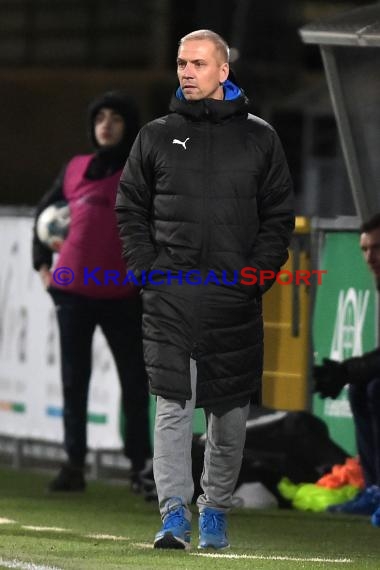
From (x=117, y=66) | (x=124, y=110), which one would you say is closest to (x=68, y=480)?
(x=124, y=110)

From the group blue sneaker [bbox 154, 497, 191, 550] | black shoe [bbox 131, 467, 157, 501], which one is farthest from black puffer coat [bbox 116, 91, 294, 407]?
black shoe [bbox 131, 467, 157, 501]

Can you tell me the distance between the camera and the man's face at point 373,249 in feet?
37.4

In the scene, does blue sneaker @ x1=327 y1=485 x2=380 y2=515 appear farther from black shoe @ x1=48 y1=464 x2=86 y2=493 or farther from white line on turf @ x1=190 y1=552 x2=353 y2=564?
white line on turf @ x1=190 y1=552 x2=353 y2=564

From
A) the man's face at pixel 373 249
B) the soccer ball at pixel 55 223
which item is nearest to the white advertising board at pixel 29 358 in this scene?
the soccer ball at pixel 55 223

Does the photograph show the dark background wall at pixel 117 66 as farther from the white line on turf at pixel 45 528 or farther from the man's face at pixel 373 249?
the white line on turf at pixel 45 528

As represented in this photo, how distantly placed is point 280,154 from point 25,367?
5598mm

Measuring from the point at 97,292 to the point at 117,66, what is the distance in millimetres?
32477

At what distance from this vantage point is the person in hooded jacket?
41.0 feet

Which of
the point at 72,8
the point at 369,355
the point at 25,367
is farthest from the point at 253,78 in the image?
the point at 369,355

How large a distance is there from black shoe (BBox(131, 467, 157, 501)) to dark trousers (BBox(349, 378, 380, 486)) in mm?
1213

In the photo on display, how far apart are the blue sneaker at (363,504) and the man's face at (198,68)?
2989 mm

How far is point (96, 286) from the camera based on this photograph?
41.0ft

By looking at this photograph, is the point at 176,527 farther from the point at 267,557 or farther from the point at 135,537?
the point at 135,537

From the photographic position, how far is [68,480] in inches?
507
